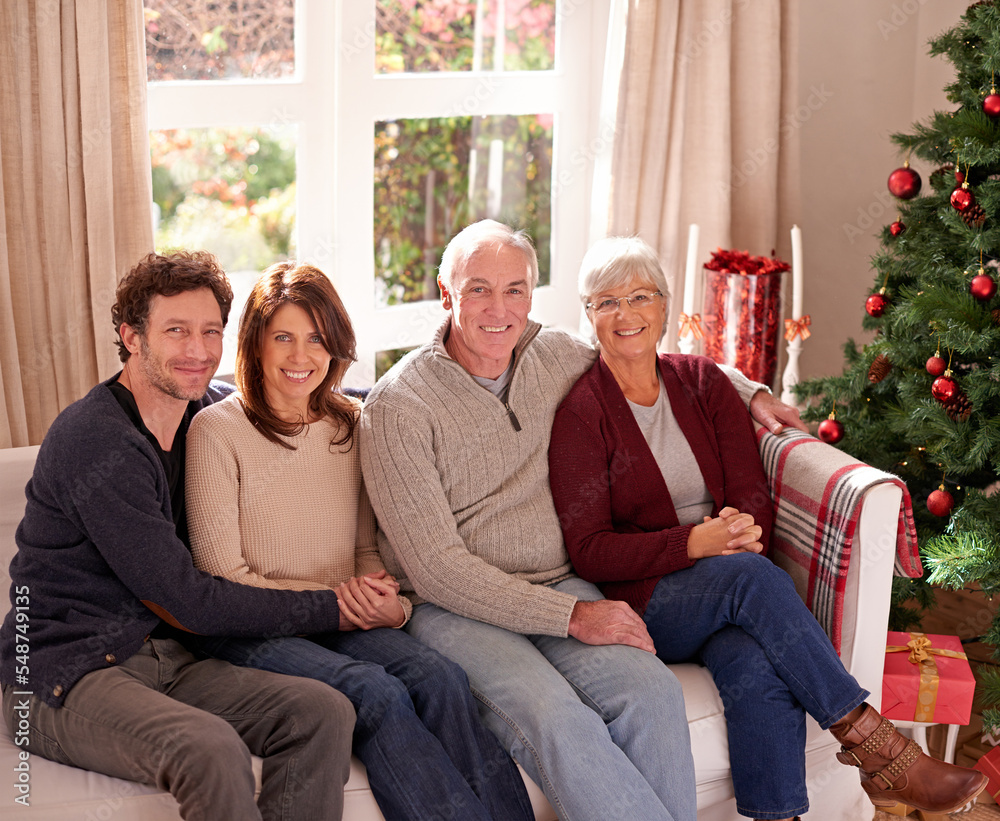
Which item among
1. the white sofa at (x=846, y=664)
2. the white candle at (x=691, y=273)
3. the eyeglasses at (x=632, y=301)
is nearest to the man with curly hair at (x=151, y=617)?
the white sofa at (x=846, y=664)

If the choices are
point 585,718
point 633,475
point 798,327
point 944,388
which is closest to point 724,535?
point 633,475

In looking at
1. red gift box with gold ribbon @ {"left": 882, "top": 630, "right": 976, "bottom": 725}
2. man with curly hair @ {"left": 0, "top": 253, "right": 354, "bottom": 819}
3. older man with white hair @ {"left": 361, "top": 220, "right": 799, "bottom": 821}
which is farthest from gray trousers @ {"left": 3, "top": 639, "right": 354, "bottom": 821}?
red gift box with gold ribbon @ {"left": 882, "top": 630, "right": 976, "bottom": 725}

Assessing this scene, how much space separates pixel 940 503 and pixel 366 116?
1.86m

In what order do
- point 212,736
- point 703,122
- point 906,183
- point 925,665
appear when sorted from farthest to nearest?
point 703,122 → point 906,183 → point 925,665 → point 212,736

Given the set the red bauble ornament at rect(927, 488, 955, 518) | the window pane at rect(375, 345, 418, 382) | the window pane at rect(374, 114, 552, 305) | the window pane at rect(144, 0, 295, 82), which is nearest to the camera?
the red bauble ornament at rect(927, 488, 955, 518)

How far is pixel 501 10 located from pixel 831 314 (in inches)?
61.3

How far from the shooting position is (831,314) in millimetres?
3584

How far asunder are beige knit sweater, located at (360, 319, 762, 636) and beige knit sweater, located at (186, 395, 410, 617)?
0.08m

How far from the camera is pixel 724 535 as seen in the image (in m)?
1.95

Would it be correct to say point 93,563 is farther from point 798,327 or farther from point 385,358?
point 798,327

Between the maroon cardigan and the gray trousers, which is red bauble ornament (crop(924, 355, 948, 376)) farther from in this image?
the gray trousers

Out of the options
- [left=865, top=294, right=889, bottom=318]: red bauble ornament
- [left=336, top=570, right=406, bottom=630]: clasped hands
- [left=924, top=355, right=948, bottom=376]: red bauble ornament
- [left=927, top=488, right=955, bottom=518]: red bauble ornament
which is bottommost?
[left=336, top=570, right=406, bottom=630]: clasped hands

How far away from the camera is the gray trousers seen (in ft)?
4.85

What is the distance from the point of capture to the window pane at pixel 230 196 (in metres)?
2.71
